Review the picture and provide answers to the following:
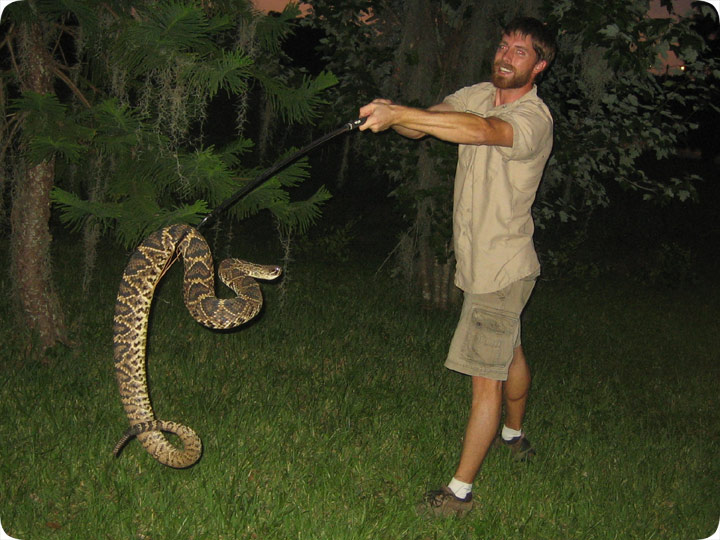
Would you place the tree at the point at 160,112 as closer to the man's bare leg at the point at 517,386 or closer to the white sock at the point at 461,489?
the man's bare leg at the point at 517,386

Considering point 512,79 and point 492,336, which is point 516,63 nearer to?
point 512,79

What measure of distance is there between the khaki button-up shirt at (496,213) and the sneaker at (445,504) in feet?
4.38

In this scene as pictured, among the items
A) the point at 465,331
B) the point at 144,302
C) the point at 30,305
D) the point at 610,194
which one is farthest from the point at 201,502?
the point at 610,194

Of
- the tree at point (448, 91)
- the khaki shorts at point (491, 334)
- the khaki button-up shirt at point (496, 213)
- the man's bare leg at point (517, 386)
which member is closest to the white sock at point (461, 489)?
the khaki shorts at point (491, 334)

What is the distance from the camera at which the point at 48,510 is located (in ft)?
13.7

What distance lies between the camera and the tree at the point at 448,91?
9.12 meters

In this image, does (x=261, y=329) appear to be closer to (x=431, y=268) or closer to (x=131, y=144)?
(x=431, y=268)

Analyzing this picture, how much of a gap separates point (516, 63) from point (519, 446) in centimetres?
294

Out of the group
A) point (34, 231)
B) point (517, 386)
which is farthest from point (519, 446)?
point (34, 231)

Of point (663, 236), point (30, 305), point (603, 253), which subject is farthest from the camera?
point (663, 236)

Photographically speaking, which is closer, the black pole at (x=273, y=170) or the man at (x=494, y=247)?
the black pole at (x=273, y=170)

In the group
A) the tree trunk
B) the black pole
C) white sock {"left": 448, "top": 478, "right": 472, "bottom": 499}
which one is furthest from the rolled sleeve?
the tree trunk

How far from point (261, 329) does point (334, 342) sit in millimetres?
839

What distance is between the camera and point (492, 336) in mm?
4590
